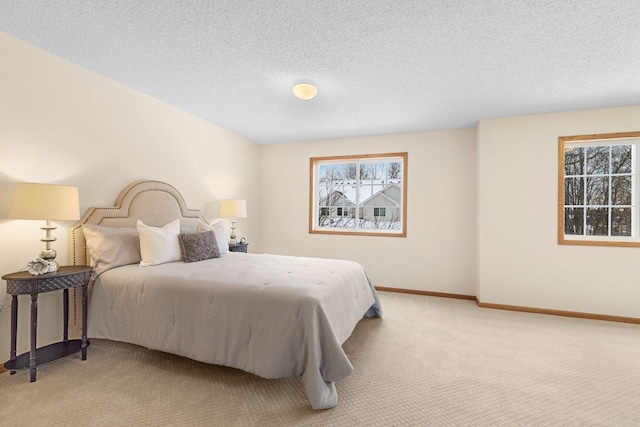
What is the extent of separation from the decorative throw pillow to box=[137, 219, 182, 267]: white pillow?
15 centimetres

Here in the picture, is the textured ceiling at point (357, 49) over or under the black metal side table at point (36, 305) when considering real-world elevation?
over

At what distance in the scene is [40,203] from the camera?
2.15 m

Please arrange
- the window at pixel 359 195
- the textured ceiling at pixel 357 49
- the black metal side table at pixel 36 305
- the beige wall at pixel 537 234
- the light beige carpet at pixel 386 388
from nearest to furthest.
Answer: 1. the light beige carpet at pixel 386 388
2. the textured ceiling at pixel 357 49
3. the black metal side table at pixel 36 305
4. the beige wall at pixel 537 234
5. the window at pixel 359 195

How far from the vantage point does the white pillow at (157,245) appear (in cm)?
281

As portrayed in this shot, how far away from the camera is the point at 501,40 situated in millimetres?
2205

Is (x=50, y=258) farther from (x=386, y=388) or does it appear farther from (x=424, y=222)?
(x=424, y=222)

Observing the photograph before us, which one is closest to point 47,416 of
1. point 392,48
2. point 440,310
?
point 392,48

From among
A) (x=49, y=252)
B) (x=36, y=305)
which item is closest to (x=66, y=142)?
(x=49, y=252)

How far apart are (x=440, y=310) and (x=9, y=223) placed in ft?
14.1

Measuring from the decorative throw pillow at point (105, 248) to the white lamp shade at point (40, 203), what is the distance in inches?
17.2

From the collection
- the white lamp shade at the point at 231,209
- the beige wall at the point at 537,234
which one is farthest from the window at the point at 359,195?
the white lamp shade at the point at 231,209

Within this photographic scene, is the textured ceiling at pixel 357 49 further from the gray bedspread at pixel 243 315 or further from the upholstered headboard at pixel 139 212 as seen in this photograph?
the gray bedspread at pixel 243 315

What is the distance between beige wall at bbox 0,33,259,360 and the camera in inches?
90.1

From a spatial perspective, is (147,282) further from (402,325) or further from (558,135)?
(558,135)
